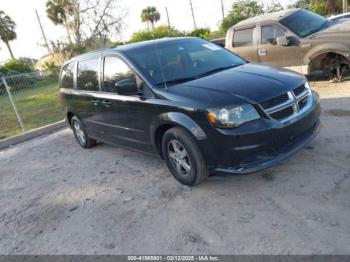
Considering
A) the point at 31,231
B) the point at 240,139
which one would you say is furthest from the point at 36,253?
the point at 240,139

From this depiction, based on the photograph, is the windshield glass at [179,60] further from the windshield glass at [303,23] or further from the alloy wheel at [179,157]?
the windshield glass at [303,23]

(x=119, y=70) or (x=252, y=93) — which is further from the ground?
(x=119, y=70)

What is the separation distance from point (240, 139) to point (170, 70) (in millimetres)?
1429

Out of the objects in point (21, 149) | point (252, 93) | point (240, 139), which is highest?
point (252, 93)

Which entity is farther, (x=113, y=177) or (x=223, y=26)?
(x=223, y=26)

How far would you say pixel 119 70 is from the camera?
14.5ft

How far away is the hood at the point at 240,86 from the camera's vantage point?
Result: 10.8 feet

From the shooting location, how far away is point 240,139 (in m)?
3.20

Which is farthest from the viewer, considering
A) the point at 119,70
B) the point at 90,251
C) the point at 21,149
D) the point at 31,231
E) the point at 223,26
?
the point at 223,26

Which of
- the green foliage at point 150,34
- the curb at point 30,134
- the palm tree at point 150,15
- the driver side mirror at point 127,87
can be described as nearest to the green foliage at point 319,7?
the green foliage at point 150,34

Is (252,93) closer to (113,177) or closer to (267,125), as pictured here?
(267,125)

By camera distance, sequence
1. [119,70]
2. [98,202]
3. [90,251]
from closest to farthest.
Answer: [90,251]
[98,202]
[119,70]

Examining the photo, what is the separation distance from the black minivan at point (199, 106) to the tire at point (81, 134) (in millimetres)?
1008

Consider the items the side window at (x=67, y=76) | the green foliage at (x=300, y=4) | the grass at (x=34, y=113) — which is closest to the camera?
the side window at (x=67, y=76)
